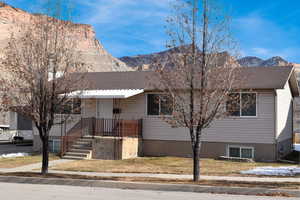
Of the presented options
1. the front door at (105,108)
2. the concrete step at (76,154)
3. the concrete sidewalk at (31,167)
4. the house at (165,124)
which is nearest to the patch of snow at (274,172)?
the house at (165,124)

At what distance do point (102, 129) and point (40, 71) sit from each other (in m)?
8.17

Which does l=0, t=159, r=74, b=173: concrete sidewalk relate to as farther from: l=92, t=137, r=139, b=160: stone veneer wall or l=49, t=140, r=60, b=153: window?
l=49, t=140, r=60, b=153: window

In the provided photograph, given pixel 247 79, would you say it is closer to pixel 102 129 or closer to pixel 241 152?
pixel 241 152

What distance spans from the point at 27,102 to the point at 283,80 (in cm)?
1131

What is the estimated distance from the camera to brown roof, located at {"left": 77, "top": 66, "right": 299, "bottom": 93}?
17.9 metres

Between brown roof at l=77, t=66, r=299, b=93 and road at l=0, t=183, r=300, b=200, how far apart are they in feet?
24.1

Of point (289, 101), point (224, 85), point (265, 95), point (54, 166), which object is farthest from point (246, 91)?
point (54, 166)

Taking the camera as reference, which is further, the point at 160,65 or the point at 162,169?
the point at 162,169

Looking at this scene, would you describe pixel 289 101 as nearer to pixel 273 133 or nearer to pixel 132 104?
pixel 273 133

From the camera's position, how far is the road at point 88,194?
9586 mm

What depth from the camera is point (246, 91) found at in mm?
17219

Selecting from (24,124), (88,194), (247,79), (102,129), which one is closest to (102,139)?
(102,129)

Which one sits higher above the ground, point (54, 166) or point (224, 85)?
point (224, 85)

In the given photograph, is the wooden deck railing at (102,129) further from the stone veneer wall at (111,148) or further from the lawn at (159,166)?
the lawn at (159,166)
